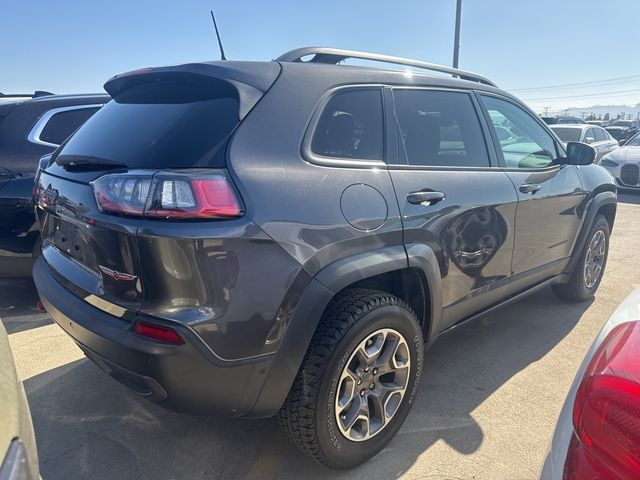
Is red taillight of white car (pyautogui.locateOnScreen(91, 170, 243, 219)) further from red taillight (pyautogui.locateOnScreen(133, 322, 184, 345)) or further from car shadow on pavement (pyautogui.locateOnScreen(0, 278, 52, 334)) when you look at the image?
car shadow on pavement (pyautogui.locateOnScreen(0, 278, 52, 334))

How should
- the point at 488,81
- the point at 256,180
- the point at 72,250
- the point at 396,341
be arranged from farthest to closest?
the point at 488,81, the point at 396,341, the point at 72,250, the point at 256,180

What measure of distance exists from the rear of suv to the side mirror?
1234mm

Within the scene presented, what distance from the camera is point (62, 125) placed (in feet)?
13.2

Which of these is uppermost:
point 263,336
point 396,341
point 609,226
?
point 263,336

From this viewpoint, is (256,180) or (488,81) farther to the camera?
(488,81)

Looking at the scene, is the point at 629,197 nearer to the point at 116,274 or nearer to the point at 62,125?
the point at 62,125

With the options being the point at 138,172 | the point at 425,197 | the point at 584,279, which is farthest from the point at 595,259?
the point at 138,172

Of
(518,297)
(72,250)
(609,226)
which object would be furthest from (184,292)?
(609,226)

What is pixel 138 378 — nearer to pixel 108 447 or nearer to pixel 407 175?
pixel 108 447

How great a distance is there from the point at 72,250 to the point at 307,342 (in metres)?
1.14

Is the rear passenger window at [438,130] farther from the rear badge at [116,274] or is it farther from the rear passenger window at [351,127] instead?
the rear badge at [116,274]

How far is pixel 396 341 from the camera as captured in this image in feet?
7.45

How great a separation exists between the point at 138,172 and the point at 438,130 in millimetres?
1660

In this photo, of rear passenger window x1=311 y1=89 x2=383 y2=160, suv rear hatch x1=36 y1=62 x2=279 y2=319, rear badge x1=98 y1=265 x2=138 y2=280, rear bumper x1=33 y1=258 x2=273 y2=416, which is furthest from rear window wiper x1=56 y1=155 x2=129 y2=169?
rear passenger window x1=311 y1=89 x2=383 y2=160
